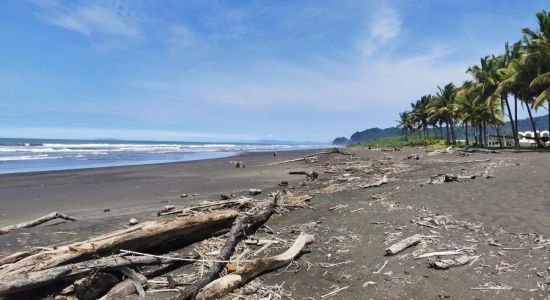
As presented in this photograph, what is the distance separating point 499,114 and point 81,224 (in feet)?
158

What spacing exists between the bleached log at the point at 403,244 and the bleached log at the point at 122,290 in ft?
13.2

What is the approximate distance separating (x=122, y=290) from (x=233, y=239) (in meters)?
2.24

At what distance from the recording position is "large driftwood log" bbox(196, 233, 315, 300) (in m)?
5.45

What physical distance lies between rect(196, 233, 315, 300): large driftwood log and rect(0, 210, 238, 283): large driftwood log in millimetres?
1697

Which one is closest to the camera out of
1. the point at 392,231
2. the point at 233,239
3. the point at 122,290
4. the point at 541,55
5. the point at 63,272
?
the point at 63,272

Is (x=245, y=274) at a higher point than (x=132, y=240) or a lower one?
lower

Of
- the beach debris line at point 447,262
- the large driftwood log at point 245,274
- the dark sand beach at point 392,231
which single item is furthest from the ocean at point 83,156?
the beach debris line at point 447,262

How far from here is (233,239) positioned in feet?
24.1

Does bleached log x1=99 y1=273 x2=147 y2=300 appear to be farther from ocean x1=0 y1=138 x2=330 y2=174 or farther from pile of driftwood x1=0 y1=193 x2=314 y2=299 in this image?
ocean x1=0 y1=138 x2=330 y2=174

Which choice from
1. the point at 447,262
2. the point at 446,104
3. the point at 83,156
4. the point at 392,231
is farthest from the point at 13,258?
the point at 446,104

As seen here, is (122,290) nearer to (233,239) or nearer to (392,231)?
(233,239)

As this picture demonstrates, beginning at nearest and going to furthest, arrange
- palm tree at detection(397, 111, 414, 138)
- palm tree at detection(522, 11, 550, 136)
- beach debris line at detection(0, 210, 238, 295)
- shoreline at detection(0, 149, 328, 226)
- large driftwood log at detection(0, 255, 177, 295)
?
large driftwood log at detection(0, 255, 177, 295) → beach debris line at detection(0, 210, 238, 295) → shoreline at detection(0, 149, 328, 226) → palm tree at detection(522, 11, 550, 136) → palm tree at detection(397, 111, 414, 138)

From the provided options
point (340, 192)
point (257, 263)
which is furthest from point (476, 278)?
point (340, 192)

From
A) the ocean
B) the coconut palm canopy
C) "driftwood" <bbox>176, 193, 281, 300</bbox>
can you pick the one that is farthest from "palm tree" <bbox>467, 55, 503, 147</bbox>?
"driftwood" <bbox>176, 193, 281, 300</bbox>
